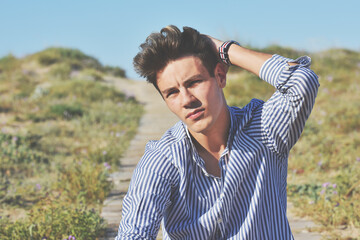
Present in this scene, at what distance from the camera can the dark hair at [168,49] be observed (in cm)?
177

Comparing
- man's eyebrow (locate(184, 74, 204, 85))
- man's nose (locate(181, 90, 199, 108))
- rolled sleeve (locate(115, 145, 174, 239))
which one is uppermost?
man's eyebrow (locate(184, 74, 204, 85))

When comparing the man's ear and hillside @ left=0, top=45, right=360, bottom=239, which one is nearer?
the man's ear

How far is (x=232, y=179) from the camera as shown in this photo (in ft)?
5.69

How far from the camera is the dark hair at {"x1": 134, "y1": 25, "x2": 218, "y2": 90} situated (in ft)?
5.82

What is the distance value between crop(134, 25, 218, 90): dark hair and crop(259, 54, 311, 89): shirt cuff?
24 cm

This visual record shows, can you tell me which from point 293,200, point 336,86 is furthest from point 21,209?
point 336,86

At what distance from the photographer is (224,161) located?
1.82 metres

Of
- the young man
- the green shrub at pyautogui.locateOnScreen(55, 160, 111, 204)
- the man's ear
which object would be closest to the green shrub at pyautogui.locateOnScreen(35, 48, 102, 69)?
the green shrub at pyautogui.locateOnScreen(55, 160, 111, 204)

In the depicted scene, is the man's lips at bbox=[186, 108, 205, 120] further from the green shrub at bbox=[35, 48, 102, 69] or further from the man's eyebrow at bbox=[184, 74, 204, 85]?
the green shrub at bbox=[35, 48, 102, 69]

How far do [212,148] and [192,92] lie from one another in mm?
290

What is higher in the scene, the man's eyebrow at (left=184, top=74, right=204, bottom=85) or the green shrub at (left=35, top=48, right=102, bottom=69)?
the green shrub at (left=35, top=48, right=102, bottom=69)

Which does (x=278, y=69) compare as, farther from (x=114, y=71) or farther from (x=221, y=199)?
(x=114, y=71)

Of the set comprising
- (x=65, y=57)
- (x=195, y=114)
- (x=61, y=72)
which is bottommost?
(x=195, y=114)

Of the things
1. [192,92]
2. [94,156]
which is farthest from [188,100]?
[94,156]
